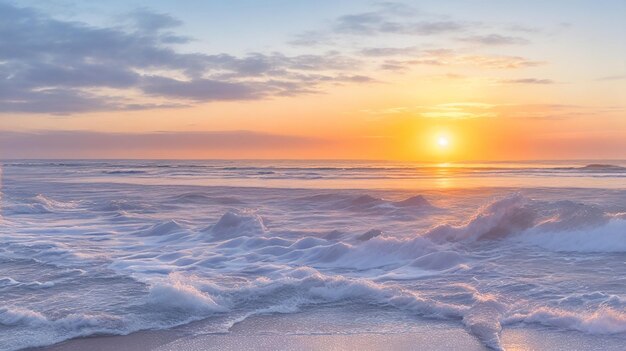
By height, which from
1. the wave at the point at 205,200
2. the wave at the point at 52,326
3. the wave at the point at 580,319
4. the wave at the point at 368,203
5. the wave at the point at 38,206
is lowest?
the wave at the point at 52,326

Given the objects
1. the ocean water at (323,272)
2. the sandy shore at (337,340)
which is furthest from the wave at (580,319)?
the sandy shore at (337,340)

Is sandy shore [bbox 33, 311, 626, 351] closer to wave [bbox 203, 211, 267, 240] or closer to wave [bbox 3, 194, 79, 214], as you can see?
wave [bbox 203, 211, 267, 240]

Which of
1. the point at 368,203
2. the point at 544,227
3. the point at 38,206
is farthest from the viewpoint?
the point at 38,206

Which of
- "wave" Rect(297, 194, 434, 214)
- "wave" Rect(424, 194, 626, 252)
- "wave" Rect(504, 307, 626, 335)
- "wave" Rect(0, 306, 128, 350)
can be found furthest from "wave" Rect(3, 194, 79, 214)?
"wave" Rect(504, 307, 626, 335)

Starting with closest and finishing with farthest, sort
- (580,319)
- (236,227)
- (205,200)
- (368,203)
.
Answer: (580,319) < (236,227) < (368,203) < (205,200)

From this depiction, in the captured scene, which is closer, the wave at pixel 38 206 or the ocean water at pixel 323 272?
the ocean water at pixel 323 272

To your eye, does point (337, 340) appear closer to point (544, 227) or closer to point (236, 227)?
point (544, 227)

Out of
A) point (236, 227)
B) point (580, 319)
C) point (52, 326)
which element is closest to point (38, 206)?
point (236, 227)

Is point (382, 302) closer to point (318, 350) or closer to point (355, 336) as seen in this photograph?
point (355, 336)

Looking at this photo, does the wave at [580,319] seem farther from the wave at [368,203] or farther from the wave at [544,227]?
the wave at [368,203]

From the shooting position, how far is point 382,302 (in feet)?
20.5

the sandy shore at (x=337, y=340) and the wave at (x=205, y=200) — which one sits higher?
the wave at (x=205, y=200)

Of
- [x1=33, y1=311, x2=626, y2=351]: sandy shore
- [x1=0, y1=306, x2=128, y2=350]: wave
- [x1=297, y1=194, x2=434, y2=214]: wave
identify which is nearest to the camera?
[x1=33, y1=311, x2=626, y2=351]: sandy shore

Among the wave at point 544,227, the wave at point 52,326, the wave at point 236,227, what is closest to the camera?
the wave at point 52,326
